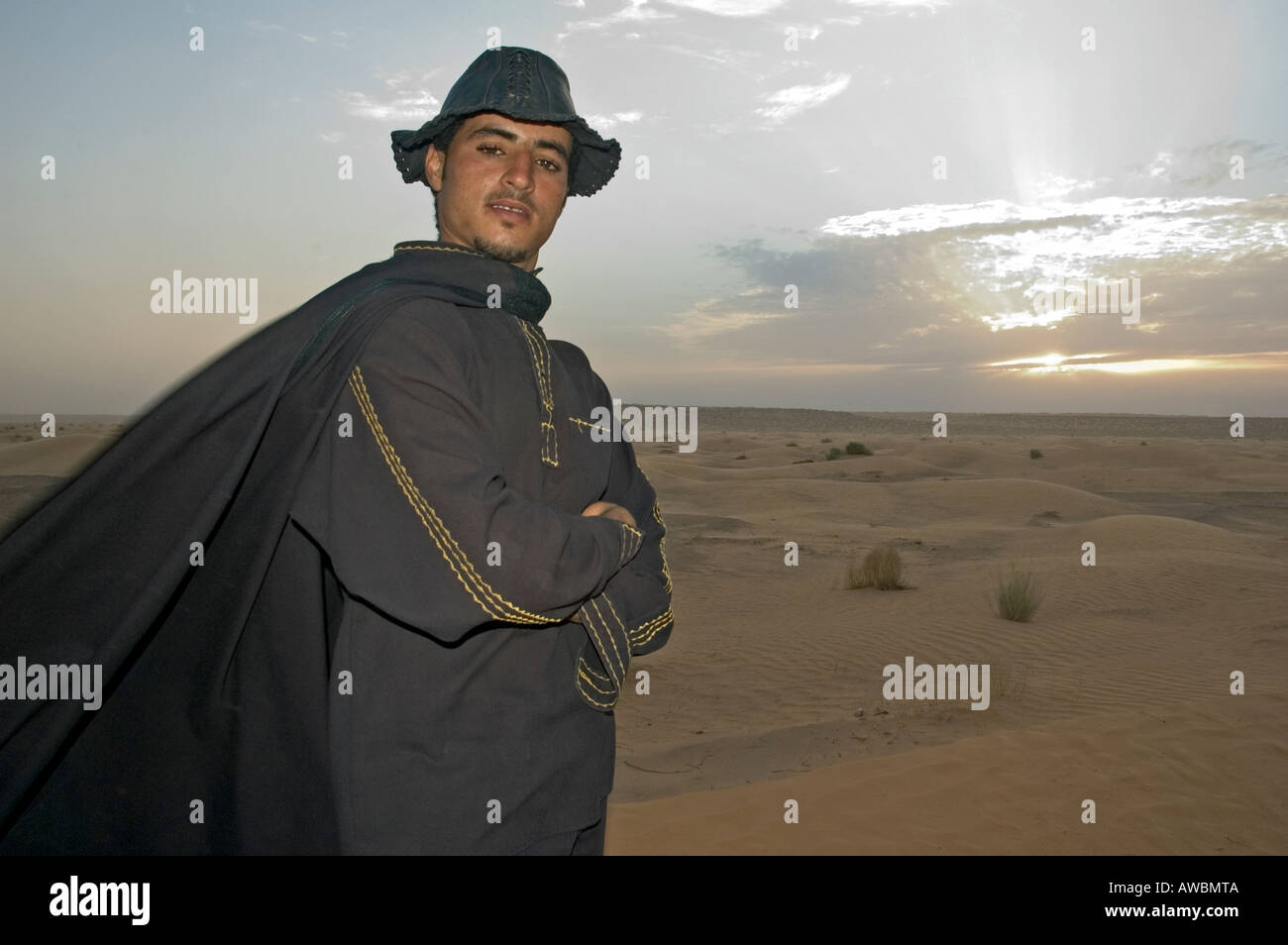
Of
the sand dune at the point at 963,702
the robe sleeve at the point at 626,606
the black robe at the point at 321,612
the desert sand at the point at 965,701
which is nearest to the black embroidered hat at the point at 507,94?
the black robe at the point at 321,612

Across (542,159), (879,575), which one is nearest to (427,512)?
(542,159)

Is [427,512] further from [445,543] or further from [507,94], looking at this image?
[507,94]

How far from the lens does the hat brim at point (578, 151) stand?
208 cm

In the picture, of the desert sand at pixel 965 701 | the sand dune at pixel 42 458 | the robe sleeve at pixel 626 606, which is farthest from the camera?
the sand dune at pixel 42 458

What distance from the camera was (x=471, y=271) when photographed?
1.98 metres

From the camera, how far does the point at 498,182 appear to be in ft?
6.66

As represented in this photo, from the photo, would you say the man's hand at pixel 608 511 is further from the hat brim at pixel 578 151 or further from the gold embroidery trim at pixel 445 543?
the hat brim at pixel 578 151

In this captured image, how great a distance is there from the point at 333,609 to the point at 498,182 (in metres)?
1.03

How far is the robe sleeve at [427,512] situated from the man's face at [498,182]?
45 centimetres

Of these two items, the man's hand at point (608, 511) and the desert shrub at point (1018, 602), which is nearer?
the man's hand at point (608, 511)

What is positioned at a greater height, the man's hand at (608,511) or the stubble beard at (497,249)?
the stubble beard at (497,249)

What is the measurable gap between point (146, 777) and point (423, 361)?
3.25ft
